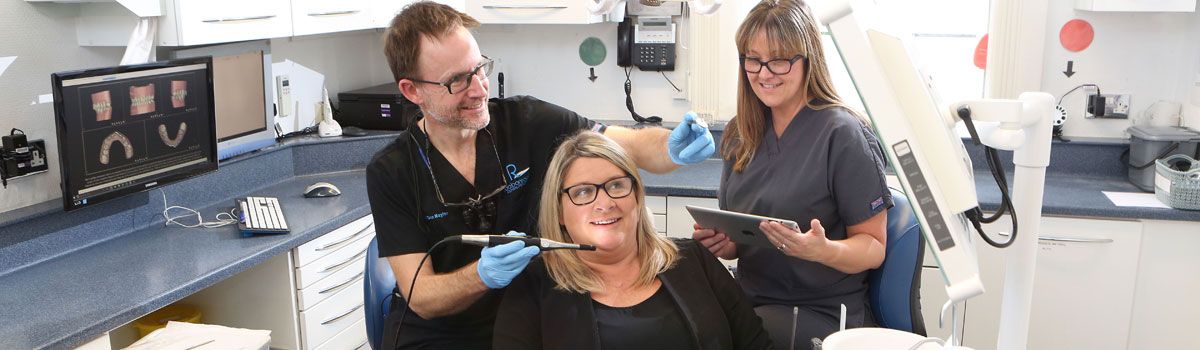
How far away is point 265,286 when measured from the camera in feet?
9.98

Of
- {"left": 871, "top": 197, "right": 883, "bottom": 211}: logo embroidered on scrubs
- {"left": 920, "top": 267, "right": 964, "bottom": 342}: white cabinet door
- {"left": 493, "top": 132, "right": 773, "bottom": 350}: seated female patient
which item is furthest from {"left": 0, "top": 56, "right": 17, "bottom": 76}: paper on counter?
{"left": 920, "top": 267, "right": 964, "bottom": 342}: white cabinet door

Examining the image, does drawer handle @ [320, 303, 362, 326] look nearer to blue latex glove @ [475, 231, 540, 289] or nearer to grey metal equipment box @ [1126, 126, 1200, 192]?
blue latex glove @ [475, 231, 540, 289]

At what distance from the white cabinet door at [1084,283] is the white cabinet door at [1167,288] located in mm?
33

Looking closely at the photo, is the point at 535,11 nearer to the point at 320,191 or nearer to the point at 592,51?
the point at 592,51

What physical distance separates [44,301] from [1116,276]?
10.5 feet

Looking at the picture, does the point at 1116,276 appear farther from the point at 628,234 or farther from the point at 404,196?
the point at 404,196

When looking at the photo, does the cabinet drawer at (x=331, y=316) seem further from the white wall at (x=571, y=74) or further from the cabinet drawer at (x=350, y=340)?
the white wall at (x=571, y=74)

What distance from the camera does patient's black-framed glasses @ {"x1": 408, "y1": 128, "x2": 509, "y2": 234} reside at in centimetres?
211

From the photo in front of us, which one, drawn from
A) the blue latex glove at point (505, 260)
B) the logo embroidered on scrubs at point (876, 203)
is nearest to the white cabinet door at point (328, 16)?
the blue latex glove at point (505, 260)

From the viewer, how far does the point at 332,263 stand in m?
3.18

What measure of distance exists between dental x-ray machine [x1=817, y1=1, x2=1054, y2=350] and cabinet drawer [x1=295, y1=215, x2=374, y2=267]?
2289 millimetres

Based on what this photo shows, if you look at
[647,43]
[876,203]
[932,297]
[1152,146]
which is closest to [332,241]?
[647,43]

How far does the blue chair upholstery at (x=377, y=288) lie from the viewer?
7.22 feet

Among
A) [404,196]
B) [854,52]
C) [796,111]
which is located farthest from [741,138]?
[854,52]
